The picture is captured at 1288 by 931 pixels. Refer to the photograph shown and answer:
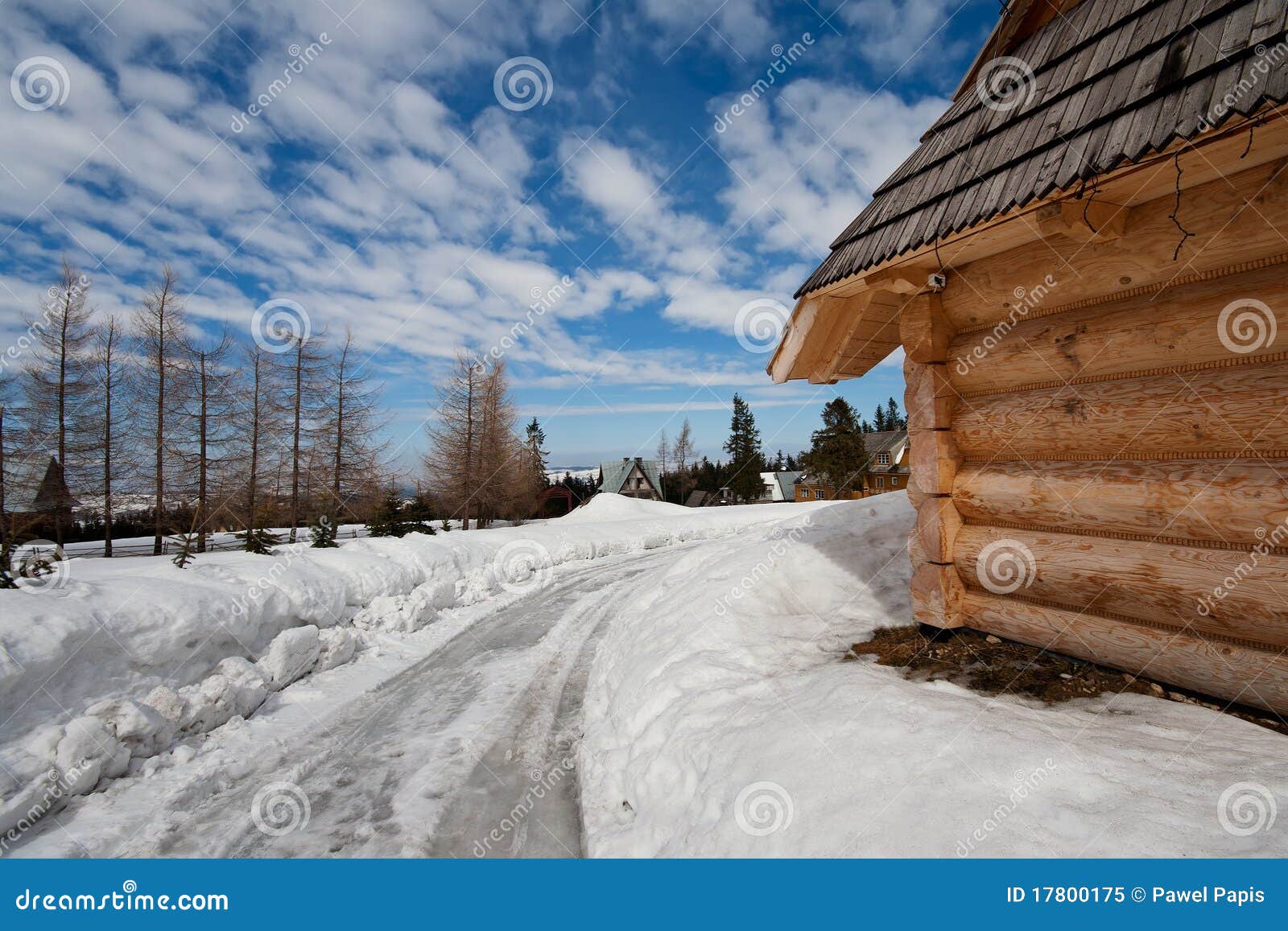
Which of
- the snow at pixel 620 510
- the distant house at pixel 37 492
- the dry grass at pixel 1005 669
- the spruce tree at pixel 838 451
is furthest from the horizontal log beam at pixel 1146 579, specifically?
the spruce tree at pixel 838 451

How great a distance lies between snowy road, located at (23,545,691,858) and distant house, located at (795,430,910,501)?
118 feet

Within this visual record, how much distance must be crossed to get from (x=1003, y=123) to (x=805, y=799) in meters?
4.66

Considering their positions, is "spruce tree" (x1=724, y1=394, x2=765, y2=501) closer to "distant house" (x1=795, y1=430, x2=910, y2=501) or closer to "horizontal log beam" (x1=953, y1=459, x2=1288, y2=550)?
"distant house" (x1=795, y1=430, x2=910, y2=501)

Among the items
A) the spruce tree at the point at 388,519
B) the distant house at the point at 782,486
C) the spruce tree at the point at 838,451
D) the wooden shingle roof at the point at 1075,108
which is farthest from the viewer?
the distant house at the point at 782,486

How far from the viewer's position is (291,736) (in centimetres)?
468

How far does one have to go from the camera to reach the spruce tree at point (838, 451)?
37.4 meters

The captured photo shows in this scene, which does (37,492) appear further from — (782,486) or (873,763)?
(782,486)

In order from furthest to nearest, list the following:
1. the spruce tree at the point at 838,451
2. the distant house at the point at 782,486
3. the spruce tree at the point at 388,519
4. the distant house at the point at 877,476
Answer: the distant house at the point at 782,486 < the distant house at the point at 877,476 < the spruce tree at the point at 838,451 < the spruce tree at the point at 388,519

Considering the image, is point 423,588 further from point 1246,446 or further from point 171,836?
point 1246,446

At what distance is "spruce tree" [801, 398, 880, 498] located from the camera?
37.4m

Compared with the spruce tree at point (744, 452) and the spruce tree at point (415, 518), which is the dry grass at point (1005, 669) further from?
the spruce tree at point (744, 452)

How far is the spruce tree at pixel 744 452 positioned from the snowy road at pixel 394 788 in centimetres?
4362

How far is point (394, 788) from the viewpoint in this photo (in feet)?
12.6

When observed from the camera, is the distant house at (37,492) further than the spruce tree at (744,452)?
No
